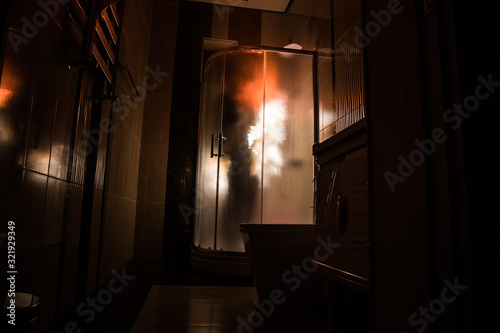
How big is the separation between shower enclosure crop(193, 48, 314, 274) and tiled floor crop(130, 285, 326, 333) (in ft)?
2.47

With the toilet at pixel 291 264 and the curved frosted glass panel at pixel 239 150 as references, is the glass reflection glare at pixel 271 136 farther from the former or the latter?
the toilet at pixel 291 264

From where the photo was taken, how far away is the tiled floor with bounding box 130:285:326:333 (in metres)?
1.43

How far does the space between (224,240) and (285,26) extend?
8.02 ft

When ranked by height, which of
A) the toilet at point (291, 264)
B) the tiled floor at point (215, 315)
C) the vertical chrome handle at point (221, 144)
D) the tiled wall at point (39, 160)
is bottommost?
the tiled floor at point (215, 315)

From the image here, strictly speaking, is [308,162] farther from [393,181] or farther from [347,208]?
[393,181]

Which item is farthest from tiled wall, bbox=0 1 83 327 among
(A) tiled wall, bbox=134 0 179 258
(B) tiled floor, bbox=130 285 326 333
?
(A) tiled wall, bbox=134 0 179 258

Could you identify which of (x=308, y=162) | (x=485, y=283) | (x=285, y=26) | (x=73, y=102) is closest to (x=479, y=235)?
(x=485, y=283)

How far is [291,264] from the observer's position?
178 cm

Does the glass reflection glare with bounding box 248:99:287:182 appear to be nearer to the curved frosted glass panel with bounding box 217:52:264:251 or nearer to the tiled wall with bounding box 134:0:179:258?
the curved frosted glass panel with bounding box 217:52:264:251

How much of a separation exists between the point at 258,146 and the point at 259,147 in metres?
0.01

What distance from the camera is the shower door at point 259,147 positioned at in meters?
2.70

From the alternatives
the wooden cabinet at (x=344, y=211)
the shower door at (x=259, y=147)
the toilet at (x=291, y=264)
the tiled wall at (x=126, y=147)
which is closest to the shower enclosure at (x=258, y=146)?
the shower door at (x=259, y=147)

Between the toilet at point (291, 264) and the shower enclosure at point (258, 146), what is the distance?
877 mm

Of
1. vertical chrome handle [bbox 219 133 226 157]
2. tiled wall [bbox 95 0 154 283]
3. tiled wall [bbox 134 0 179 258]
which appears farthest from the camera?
tiled wall [bbox 134 0 179 258]
